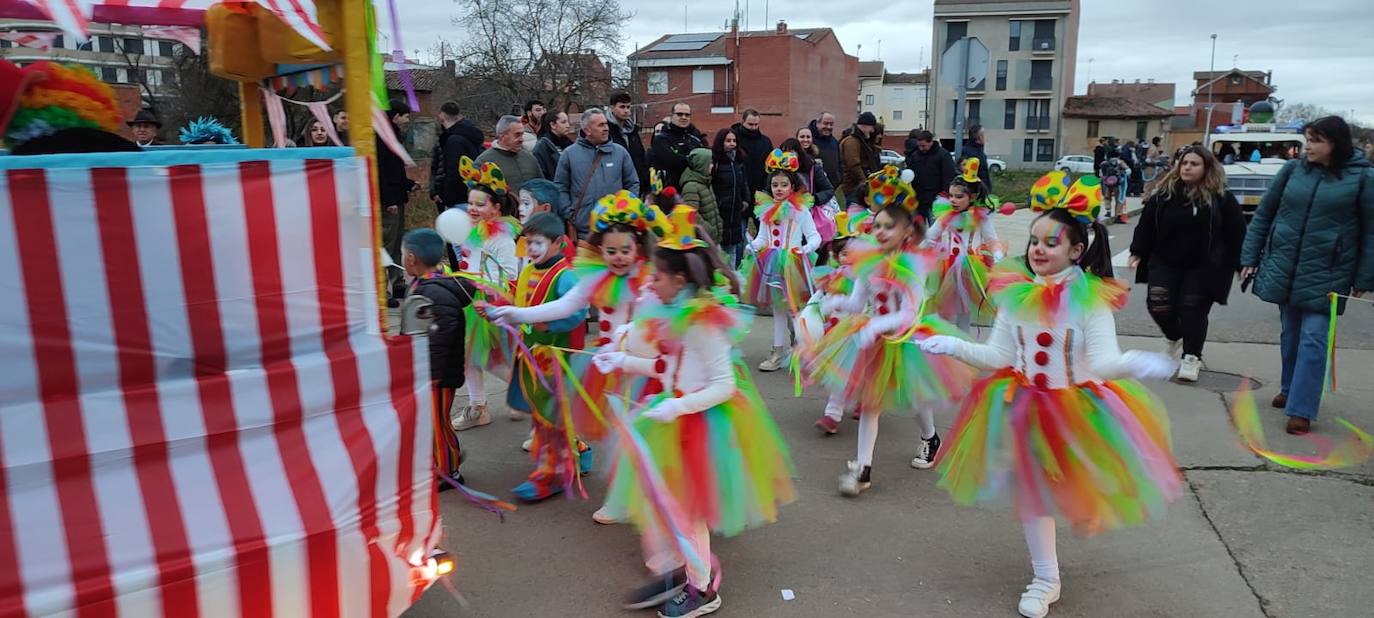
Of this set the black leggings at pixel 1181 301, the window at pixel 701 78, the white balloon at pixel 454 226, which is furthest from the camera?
the window at pixel 701 78

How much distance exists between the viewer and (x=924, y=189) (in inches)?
374

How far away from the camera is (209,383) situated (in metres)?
2.51

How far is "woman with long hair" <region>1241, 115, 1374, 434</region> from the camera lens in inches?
210

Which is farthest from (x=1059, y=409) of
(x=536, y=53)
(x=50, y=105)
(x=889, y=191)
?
(x=536, y=53)

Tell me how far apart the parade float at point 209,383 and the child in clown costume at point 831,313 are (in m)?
2.53

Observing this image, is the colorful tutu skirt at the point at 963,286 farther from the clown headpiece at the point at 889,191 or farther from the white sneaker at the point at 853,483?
the white sneaker at the point at 853,483

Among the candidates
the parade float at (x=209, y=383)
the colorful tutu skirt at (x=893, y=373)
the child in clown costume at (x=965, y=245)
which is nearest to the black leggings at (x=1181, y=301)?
the child in clown costume at (x=965, y=245)

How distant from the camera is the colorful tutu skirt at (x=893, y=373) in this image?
4656mm

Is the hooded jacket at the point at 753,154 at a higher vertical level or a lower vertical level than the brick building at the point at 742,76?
lower

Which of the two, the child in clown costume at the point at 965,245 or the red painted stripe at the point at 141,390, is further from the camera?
the child in clown costume at the point at 965,245

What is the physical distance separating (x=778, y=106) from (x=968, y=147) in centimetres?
4657

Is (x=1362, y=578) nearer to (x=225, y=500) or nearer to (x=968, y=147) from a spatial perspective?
(x=225, y=500)

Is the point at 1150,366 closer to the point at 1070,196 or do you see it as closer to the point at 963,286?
the point at 1070,196

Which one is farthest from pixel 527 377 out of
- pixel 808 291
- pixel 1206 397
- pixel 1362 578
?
pixel 1206 397
